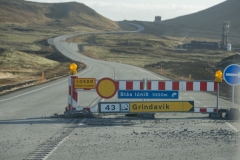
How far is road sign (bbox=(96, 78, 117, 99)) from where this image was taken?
13.0 meters

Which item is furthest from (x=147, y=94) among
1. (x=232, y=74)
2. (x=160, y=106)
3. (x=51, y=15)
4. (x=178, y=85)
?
(x=51, y=15)

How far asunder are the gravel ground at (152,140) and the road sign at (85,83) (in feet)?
3.38

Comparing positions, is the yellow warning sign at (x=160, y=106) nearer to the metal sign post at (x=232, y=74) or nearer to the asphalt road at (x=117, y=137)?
the asphalt road at (x=117, y=137)

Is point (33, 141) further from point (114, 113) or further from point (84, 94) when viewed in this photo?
point (84, 94)

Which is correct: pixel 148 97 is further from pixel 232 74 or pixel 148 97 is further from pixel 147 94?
pixel 232 74

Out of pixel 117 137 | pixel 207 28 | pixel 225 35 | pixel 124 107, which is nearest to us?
pixel 117 137

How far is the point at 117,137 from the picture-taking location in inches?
386

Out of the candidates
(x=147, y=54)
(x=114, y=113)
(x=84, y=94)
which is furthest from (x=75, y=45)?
(x=114, y=113)

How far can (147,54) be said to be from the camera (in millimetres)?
81938

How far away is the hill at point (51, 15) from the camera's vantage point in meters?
148

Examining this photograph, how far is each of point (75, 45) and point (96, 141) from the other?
85.2m

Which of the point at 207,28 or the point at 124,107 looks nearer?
the point at 124,107

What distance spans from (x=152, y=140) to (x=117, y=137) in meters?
0.80

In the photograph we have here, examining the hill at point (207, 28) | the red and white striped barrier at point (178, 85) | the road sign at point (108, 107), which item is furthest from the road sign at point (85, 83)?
the hill at point (207, 28)
